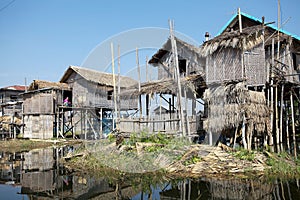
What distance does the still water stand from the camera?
24.1 ft

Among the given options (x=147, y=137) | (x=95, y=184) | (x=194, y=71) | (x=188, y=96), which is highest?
(x=194, y=71)

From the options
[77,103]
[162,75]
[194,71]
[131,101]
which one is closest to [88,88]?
[77,103]

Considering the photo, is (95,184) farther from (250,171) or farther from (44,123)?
(44,123)

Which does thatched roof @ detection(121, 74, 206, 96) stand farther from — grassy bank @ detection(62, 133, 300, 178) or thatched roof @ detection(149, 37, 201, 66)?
grassy bank @ detection(62, 133, 300, 178)

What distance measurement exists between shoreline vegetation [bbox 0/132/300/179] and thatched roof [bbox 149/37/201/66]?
6.92 m

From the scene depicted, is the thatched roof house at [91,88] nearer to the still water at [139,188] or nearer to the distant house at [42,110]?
the distant house at [42,110]

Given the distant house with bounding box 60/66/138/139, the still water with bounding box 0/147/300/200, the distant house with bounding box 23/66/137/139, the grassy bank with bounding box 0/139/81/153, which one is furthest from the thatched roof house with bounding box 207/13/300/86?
the grassy bank with bounding box 0/139/81/153

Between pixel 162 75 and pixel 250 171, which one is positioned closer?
pixel 250 171

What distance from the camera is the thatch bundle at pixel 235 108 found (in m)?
11.6

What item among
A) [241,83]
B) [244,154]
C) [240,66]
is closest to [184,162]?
[244,154]

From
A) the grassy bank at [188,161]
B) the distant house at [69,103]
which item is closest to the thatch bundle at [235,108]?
the grassy bank at [188,161]

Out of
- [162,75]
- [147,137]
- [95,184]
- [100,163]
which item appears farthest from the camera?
[162,75]

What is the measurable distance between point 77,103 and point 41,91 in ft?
10.8

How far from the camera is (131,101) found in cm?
2603
